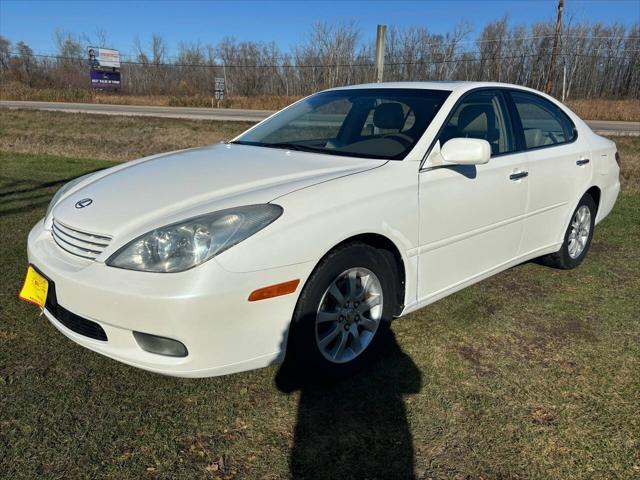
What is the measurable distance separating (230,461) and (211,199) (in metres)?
1.19

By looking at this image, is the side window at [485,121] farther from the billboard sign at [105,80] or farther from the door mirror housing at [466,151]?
the billboard sign at [105,80]

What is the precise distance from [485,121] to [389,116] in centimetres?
69

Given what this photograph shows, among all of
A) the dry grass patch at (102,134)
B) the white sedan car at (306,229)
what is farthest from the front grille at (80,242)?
the dry grass patch at (102,134)

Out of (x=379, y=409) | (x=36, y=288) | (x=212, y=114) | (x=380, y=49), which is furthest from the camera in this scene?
(x=212, y=114)

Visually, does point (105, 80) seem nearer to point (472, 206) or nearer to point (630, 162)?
point (630, 162)

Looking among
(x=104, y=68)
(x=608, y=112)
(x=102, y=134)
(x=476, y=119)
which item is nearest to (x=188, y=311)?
(x=476, y=119)

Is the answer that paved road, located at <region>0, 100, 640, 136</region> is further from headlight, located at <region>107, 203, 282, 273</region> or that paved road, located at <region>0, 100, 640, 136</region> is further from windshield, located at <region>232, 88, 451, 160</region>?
headlight, located at <region>107, 203, 282, 273</region>

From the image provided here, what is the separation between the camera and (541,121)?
13.2ft

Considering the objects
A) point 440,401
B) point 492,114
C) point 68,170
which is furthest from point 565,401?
point 68,170

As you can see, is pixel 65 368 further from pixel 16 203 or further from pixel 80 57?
pixel 80 57

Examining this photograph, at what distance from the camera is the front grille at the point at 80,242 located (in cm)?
238

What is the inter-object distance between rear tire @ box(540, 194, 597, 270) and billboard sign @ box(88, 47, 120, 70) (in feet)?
175

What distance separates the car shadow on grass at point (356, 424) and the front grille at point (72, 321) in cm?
94

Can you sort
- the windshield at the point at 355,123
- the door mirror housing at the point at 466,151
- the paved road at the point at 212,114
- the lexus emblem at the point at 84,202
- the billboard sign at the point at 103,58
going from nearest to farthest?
the lexus emblem at the point at 84,202
the door mirror housing at the point at 466,151
the windshield at the point at 355,123
the paved road at the point at 212,114
the billboard sign at the point at 103,58
